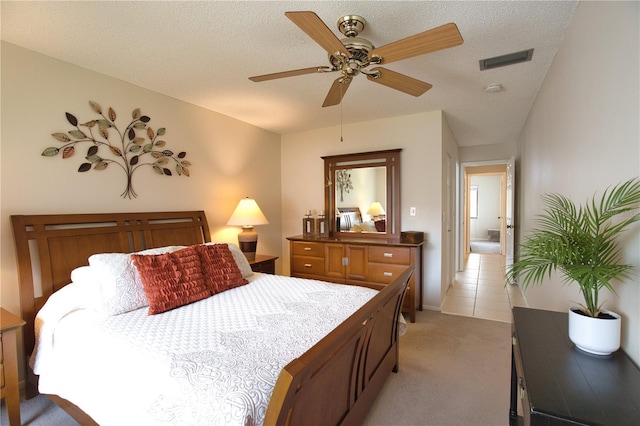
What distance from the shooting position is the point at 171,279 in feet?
6.72

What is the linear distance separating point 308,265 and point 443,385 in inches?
84.1

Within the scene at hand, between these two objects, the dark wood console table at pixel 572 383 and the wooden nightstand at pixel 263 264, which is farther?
the wooden nightstand at pixel 263 264

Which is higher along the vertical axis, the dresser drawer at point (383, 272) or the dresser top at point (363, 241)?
the dresser top at point (363, 241)

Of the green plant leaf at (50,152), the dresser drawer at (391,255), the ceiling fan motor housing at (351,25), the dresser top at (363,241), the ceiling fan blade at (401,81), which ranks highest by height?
the ceiling fan motor housing at (351,25)

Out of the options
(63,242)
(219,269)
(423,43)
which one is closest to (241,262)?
(219,269)

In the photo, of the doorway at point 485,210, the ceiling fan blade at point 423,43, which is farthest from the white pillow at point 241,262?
the doorway at point 485,210

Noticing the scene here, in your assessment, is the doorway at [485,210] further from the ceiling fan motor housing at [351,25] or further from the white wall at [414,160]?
the ceiling fan motor housing at [351,25]

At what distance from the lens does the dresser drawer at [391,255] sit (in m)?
3.40

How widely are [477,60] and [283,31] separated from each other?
4.95 ft

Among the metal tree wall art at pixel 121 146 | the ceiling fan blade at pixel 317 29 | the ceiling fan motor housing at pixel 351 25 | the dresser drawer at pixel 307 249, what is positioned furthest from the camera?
the dresser drawer at pixel 307 249

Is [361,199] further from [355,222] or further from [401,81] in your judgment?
[401,81]

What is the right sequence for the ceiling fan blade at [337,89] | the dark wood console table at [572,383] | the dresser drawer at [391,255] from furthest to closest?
1. the dresser drawer at [391,255]
2. the ceiling fan blade at [337,89]
3. the dark wood console table at [572,383]

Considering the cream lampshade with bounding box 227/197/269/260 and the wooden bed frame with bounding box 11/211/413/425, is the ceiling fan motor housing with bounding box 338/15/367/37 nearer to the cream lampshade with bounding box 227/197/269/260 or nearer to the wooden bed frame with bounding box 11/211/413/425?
the wooden bed frame with bounding box 11/211/413/425

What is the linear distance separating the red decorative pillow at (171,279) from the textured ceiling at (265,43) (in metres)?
1.51
